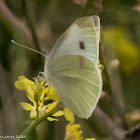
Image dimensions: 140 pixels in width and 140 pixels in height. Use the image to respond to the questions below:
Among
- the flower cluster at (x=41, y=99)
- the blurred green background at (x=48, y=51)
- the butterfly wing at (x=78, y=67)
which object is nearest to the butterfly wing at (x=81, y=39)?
the butterfly wing at (x=78, y=67)

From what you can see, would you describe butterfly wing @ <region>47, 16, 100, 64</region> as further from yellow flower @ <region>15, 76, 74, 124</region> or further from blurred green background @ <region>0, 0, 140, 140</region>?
blurred green background @ <region>0, 0, 140, 140</region>

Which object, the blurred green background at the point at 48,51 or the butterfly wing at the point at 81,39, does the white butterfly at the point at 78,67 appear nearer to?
the butterfly wing at the point at 81,39

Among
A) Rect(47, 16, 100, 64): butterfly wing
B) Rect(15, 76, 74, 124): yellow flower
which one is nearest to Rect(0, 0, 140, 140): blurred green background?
Rect(15, 76, 74, 124): yellow flower

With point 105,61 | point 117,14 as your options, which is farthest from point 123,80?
point 105,61

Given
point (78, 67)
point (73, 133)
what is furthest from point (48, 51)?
point (73, 133)

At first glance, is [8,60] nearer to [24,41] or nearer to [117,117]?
[24,41]
